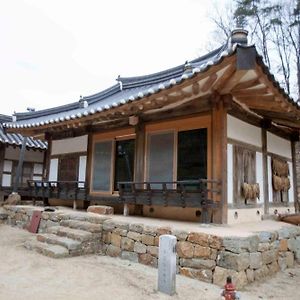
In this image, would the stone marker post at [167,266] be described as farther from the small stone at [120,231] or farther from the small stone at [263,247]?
the small stone at [120,231]

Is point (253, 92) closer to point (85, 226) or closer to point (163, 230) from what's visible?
point (163, 230)

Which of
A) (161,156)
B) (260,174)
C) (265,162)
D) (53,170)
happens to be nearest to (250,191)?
(260,174)

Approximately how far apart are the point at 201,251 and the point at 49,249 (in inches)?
118

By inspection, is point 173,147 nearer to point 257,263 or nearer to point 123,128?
point 123,128

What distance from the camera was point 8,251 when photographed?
6395 mm

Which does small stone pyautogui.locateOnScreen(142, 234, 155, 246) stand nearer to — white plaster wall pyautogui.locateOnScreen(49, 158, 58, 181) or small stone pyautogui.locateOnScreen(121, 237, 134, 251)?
small stone pyautogui.locateOnScreen(121, 237, 134, 251)

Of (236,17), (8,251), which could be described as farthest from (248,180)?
(236,17)

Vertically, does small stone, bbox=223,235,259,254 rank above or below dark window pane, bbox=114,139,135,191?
below

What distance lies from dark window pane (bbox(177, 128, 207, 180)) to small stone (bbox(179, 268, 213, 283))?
8.00 ft

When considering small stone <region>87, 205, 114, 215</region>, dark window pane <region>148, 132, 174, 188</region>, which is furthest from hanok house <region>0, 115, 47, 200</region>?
dark window pane <region>148, 132, 174, 188</region>

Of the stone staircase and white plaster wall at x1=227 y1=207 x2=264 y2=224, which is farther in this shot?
white plaster wall at x1=227 y1=207 x2=264 y2=224

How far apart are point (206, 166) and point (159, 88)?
215 cm

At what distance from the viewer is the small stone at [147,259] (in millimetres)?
5740

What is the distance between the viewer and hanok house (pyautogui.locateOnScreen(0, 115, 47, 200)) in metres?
14.5
